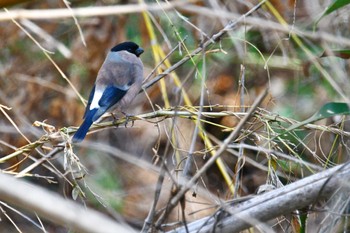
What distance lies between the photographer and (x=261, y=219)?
1543 mm

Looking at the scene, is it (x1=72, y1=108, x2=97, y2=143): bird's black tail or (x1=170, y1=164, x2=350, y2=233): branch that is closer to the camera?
(x1=170, y1=164, x2=350, y2=233): branch

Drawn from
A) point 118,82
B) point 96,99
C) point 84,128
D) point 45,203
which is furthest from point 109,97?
point 45,203

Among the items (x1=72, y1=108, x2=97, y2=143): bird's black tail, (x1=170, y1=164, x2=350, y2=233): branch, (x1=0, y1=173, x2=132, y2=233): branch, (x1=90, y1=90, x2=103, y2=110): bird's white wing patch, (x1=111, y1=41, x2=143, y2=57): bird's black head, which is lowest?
(x1=170, y1=164, x2=350, y2=233): branch

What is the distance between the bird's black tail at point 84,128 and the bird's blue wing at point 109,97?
0.25ft

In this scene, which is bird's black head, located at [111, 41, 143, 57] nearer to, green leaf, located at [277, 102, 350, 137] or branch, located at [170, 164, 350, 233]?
green leaf, located at [277, 102, 350, 137]

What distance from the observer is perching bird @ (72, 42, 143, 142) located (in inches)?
125

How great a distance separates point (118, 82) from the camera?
3.42 meters

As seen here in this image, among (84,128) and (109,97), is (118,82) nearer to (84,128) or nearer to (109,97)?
(109,97)

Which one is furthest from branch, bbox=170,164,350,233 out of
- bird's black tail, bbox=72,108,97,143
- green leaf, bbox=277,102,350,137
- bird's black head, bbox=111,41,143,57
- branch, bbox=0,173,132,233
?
bird's black head, bbox=111,41,143,57

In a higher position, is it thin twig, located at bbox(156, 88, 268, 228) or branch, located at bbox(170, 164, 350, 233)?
thin twig, located at bbox(156, 88, 268, 228)

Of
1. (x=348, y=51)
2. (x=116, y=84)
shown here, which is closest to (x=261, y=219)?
(x=348, y=51)

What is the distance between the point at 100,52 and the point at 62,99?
400 millimetres

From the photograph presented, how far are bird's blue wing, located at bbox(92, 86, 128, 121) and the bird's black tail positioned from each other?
3.0 inches

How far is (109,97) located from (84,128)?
699mm
